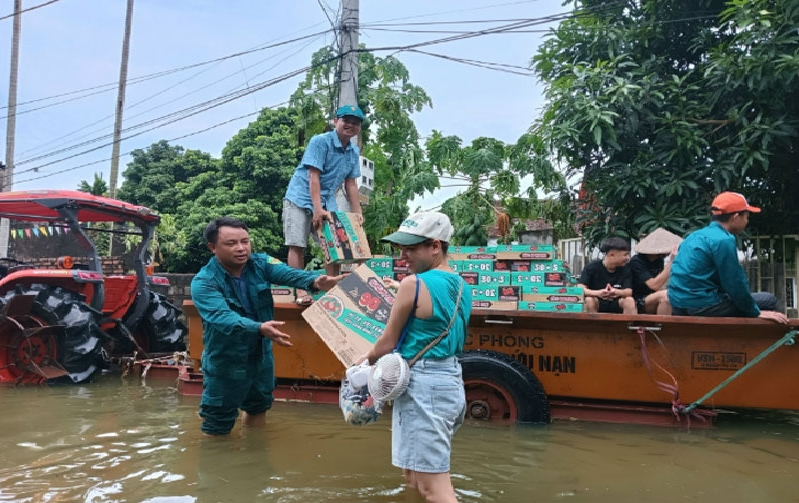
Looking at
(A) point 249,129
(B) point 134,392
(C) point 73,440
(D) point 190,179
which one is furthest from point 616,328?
(D) point 190,179

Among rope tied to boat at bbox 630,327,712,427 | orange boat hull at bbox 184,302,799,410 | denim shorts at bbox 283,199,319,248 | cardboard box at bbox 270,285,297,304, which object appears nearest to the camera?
orange boat hull at bbox 184,302,799,410

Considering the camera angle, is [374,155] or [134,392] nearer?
[134,392]

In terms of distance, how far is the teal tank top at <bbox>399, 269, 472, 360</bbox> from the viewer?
2.79 meters

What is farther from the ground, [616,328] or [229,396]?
[616,328]

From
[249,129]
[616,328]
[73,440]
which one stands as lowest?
[73,440]

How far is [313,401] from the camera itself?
555 cm

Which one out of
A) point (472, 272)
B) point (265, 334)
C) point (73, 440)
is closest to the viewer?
point (265, 334)

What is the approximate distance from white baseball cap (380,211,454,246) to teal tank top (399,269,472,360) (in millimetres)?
160

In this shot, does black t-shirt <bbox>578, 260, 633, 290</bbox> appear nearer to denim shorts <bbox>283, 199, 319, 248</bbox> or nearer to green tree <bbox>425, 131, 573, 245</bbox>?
denim shorts <bbox>283, 199, 319, 248</bbox>

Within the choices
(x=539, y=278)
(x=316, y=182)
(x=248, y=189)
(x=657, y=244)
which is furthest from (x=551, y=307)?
(x=248, y=189)

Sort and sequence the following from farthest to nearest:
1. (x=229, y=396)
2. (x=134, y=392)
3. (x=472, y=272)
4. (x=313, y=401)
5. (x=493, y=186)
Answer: (x=493, y=186)
(x=134, y=392)
(x=313, y=401)
(x=472, y=272)
(x=229, y=396)

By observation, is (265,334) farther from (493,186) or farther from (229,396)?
(493,186)

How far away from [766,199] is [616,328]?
5.04 m

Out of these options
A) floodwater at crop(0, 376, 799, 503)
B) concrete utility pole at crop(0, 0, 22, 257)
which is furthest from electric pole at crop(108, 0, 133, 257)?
floodwater at crop(0, 376, 799, 503)
